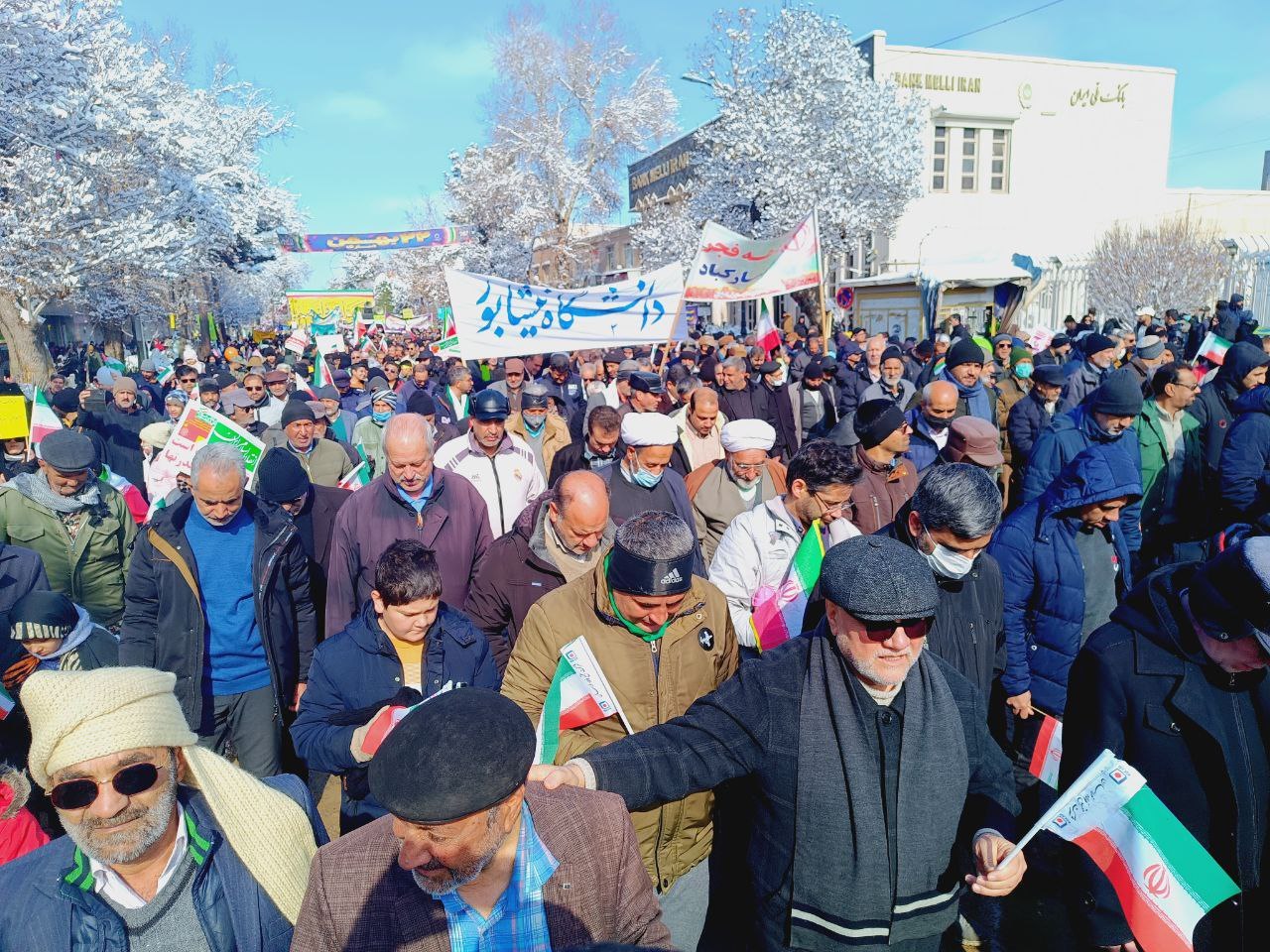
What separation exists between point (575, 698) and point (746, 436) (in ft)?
8.02

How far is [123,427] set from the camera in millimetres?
9219

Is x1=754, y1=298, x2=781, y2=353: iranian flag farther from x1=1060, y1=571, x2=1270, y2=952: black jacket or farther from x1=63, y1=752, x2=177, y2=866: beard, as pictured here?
x1=63, y1=752, x2=177, y2=866: beard

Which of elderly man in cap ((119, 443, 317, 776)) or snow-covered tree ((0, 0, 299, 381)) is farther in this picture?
snow-covered tree ((0, 0, 299, 381))

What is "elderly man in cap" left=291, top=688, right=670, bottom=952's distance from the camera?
1582mm

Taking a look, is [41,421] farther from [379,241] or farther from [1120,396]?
[379,241]

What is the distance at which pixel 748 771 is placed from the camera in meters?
2.31

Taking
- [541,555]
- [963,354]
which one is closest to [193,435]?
[541,555]

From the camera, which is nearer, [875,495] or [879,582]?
[879,582]

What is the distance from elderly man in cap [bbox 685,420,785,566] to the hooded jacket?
441 centimetres

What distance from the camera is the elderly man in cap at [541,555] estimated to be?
144 inches

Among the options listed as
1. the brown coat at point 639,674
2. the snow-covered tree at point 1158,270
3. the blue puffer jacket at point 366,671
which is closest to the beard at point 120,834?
the blue puffer jacket at point 366,671

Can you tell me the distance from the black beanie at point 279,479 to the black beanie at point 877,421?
10.8 ft

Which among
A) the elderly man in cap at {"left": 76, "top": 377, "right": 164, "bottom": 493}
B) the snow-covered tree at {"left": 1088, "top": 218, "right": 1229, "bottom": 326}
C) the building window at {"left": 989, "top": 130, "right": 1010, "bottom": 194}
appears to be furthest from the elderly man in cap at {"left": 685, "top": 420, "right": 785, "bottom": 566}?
the building window at {"left": 989, "top": 130, "right": 1010, "bottom": 194}

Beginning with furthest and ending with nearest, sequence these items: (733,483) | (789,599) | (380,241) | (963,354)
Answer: (380,241) → (963,354) → (733,483) → (789,599)
